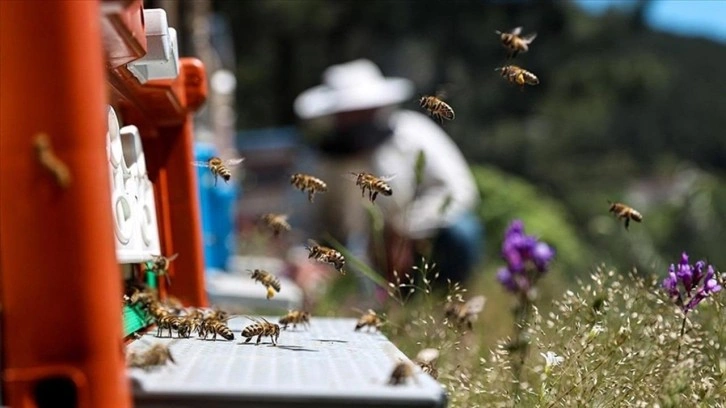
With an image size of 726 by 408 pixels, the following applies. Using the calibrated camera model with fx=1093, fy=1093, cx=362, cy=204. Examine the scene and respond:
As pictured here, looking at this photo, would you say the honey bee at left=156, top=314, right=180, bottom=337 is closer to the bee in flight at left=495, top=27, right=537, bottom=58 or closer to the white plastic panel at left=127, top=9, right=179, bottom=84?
the white plastic panel at left=127, top=9, right=179, bottom=84

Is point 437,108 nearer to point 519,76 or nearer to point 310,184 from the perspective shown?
point 519,76

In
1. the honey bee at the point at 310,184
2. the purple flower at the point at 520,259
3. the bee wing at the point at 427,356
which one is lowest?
the purple flower at the point at 520,259

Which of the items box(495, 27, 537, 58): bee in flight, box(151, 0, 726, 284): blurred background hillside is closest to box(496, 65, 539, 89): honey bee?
box(495, 27, 537, 58): bee in flight

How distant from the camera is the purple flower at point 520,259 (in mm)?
3133

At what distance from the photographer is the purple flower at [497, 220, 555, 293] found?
10.3 ft

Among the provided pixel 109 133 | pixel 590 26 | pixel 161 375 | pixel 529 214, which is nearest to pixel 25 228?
pixel 161 375

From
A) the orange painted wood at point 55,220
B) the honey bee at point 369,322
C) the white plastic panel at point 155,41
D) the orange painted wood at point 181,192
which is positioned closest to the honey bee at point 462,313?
the honey bee at point 369,322

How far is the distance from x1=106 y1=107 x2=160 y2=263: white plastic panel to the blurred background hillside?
10311mm

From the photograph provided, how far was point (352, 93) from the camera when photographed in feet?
26.1

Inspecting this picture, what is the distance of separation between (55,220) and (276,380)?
14.9 inches

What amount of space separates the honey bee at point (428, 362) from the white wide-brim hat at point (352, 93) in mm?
5527

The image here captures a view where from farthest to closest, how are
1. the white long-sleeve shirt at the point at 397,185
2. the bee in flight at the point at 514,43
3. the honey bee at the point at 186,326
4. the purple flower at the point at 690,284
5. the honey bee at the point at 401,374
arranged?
the white long-sleeve shirt at the point at 397,185, the bee in flight at the point at 514,43, the purple flower at the point at 690,284, the honey bee at the point at 186,326, the honey bee at the point at 401,374

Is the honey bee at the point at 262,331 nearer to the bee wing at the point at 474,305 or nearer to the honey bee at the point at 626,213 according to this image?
the bee wing at the point at 474,305

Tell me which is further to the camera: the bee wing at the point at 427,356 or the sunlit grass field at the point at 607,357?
the bee wing at the point at 427,356
